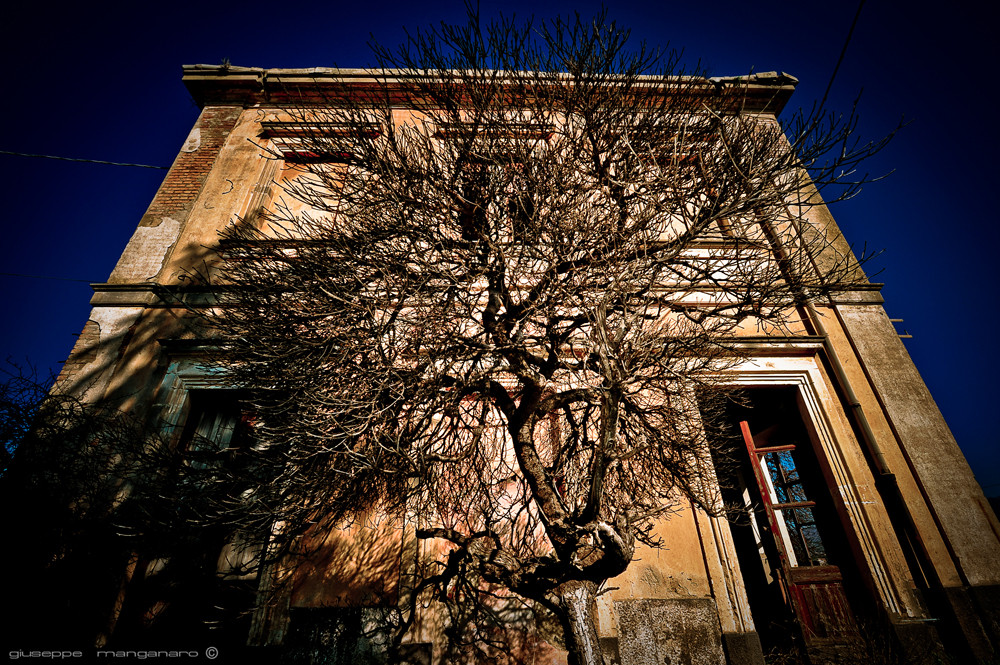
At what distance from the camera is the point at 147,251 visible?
6664mm

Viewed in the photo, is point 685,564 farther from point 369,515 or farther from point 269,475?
point 269,475

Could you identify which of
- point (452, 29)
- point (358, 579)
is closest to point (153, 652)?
point (358, 579)

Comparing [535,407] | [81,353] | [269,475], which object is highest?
[81,353]

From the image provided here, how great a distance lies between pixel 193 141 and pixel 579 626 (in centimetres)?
1013

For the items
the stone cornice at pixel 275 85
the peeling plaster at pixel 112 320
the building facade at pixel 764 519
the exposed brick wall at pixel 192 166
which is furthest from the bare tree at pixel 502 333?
the stone cornice at pixel 275 85

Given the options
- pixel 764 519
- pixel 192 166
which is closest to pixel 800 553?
pixel 764 519

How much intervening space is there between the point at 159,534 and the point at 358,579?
208cm

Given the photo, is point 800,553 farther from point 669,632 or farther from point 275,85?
point 275,85

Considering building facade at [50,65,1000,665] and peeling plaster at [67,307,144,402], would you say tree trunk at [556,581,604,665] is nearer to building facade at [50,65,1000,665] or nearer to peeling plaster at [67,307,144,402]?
building facade at [50,65,1000,665]

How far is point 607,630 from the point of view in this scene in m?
4.56

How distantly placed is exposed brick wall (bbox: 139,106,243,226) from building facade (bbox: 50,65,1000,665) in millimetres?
52

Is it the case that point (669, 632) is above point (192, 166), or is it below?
below

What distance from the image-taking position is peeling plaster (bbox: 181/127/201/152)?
25.6 feet

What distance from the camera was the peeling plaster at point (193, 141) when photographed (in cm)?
→ 780
